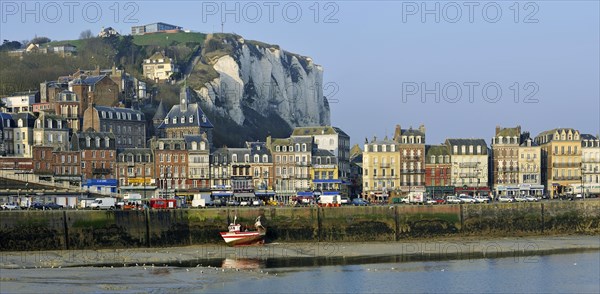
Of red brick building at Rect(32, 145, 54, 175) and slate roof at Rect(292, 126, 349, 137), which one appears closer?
red brick building at Rect(32, 145, 54, 175)

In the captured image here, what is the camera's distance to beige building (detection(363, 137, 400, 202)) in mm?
105375

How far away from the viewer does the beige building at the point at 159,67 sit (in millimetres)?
144875

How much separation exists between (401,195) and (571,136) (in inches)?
723

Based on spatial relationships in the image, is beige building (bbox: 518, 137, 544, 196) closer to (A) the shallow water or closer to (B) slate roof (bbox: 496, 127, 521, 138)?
(B) slate roof (bbox: 496, 127, 521, 138)

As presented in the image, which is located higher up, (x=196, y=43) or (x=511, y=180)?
(x=196, y=43)

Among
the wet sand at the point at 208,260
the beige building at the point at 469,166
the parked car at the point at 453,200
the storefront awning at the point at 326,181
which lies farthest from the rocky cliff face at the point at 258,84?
the wet sand at the point at 208,260

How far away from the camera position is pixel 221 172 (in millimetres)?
100938

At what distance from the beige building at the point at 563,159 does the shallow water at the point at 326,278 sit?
44187 millimetres

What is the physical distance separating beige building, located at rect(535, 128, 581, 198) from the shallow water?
44.2 meters

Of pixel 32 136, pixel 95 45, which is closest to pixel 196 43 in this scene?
pixel 95 45

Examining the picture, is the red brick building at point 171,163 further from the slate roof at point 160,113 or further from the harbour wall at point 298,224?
the harbour wall at point 298,224

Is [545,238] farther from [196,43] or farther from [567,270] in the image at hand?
[196,43]

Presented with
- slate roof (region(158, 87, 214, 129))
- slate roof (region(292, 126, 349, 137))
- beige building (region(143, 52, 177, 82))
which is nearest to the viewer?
slate roof (region(158, 87, 214, 129))

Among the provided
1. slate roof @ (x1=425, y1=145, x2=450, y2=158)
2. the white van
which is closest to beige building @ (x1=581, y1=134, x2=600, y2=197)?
slate roof @ (x1=425, y1=145, x2=450, y2=158)
